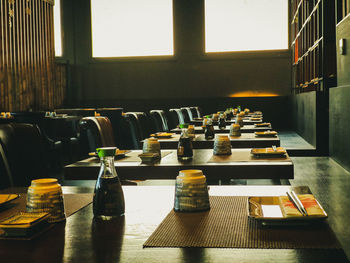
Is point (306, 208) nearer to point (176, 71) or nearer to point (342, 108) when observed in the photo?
point (342, 108)

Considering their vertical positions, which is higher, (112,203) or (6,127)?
(6,127)

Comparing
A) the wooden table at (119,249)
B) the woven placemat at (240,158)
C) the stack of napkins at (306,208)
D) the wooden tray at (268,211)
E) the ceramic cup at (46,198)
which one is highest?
the ceramic cup at (46,198)

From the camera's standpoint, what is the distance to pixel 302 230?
1.06 meters

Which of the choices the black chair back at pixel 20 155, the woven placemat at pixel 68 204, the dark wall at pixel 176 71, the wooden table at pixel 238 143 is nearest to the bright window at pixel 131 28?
the dark wall at pixel 176 71

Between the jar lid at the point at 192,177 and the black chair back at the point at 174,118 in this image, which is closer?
the jar lid at the point at 192,177

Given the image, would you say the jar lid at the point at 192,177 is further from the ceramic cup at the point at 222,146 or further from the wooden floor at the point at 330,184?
the ceramic cup at the point at 222,146

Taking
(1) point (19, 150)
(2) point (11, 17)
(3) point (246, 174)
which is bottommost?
(3) point (246, 174)

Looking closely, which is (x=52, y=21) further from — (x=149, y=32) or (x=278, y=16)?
(x=278, y=16)

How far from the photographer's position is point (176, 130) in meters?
4.56

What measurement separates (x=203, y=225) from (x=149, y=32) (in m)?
10.9

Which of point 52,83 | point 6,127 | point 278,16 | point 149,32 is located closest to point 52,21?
point 52,83

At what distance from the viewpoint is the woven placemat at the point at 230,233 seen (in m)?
0.96

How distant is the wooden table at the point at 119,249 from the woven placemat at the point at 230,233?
3 cm

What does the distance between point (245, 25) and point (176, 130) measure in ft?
24.6
